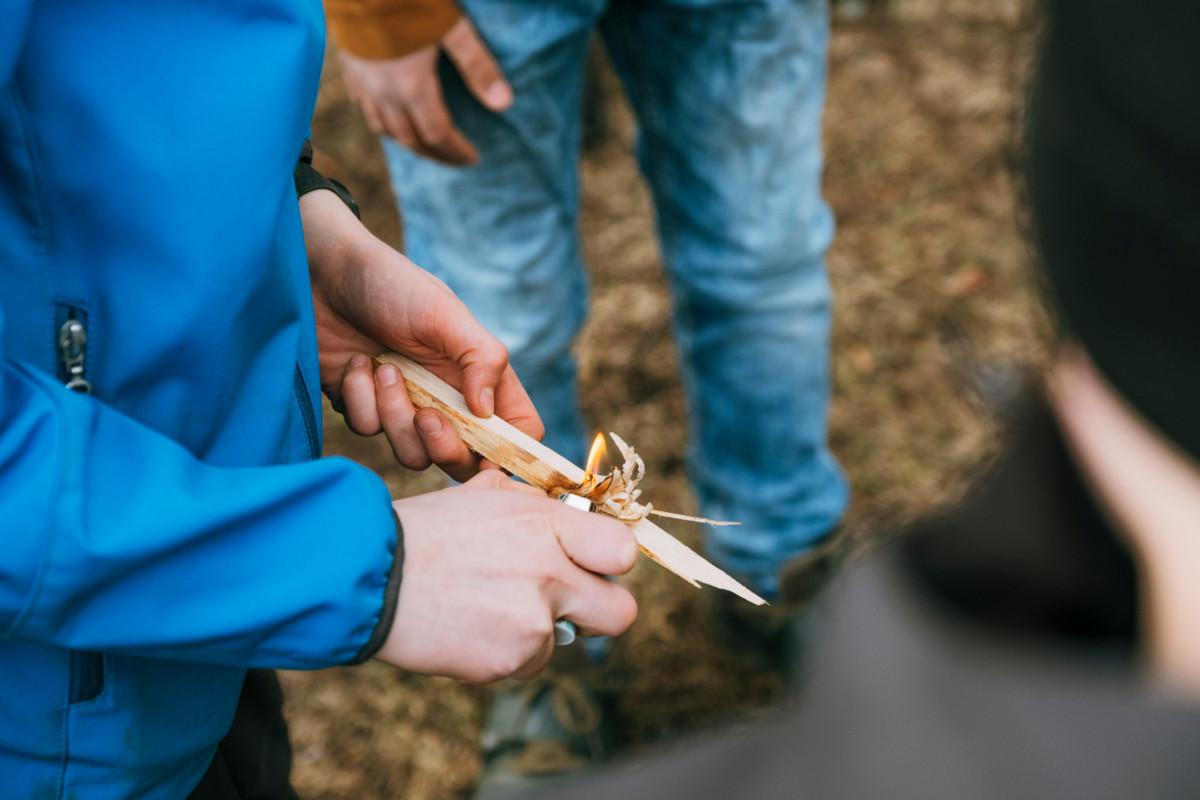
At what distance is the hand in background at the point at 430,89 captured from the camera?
1.53 m

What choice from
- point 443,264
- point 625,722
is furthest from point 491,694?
point 443,264

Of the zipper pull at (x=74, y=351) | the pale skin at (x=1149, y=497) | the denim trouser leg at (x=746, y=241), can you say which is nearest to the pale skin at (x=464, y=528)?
the zipper pull at (x=74, y=351)

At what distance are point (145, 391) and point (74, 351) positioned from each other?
0.06 metres

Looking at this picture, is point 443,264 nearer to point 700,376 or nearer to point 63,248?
point 700,376

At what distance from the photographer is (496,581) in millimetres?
888

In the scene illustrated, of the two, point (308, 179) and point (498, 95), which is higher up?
point (308, 179)

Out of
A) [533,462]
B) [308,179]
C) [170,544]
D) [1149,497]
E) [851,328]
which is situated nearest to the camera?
[1149,497]

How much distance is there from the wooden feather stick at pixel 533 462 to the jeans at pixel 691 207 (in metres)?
0.66

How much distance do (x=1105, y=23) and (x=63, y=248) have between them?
0.72m

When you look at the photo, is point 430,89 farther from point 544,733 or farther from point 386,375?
point 544,733

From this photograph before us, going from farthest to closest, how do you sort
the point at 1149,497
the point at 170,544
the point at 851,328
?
the point at 851,328 < the point at 170,544 < the point at 1149,497

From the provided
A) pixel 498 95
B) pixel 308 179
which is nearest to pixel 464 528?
pixel 308 179

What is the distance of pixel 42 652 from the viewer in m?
0.88

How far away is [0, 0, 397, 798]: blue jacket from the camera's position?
77cm
